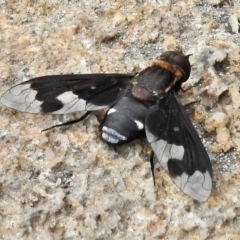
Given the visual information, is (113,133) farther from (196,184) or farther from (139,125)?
(196,184)

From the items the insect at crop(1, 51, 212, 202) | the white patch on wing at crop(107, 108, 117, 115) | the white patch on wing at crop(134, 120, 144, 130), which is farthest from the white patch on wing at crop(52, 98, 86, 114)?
the white patch on wing at crop(134, 120, 144, 130)

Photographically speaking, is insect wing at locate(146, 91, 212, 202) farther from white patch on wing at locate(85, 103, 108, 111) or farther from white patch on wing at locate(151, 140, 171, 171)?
white patch on wing at locate(85, 103, 108, 111)

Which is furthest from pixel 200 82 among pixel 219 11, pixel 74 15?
pixel 74 15

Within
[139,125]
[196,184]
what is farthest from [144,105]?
[196,184]

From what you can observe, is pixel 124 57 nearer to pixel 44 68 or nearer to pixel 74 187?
pixel 44 68

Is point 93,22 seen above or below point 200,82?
above

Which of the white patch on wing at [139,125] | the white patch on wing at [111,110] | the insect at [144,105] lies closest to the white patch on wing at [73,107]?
the insect at [144,105]
